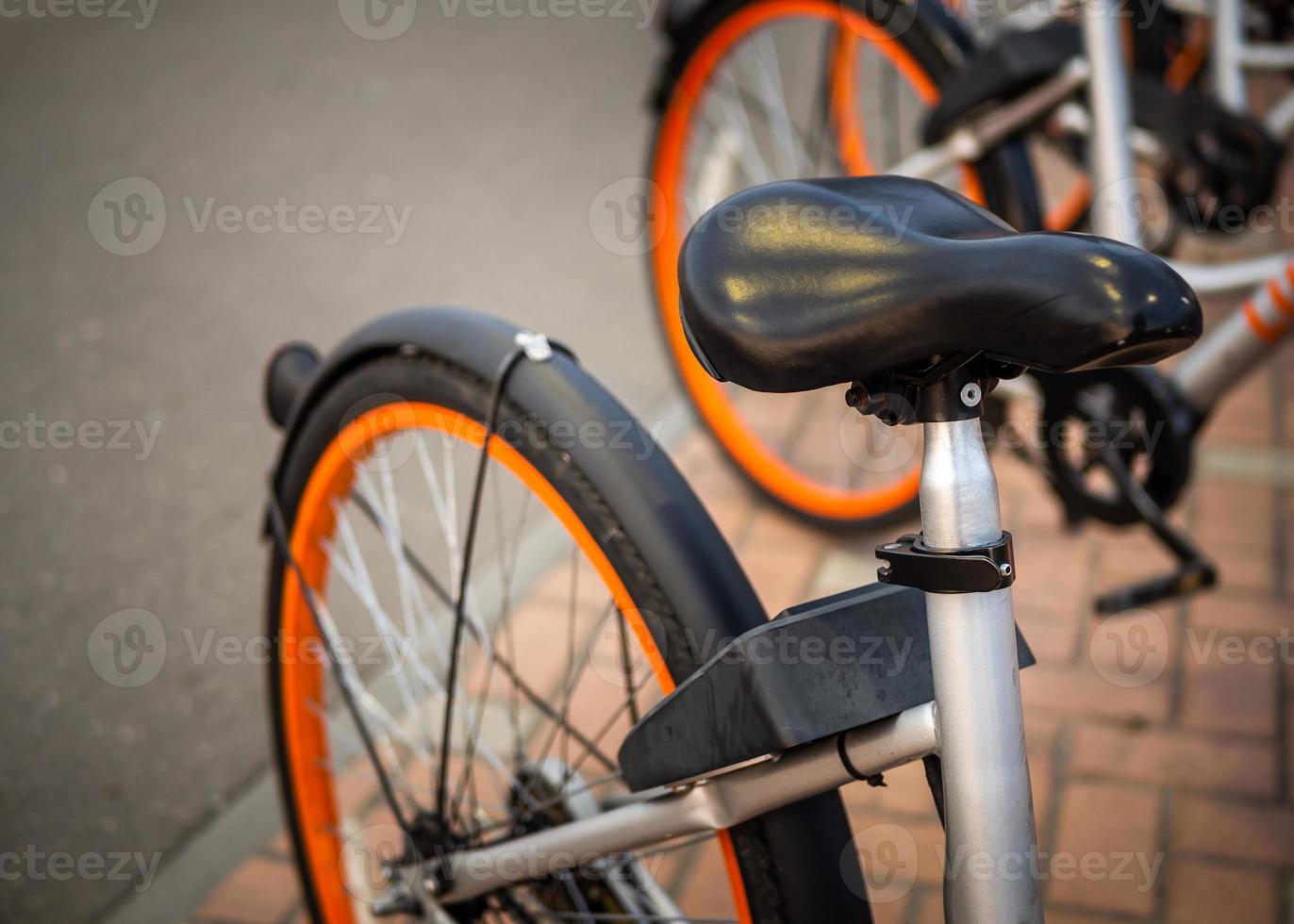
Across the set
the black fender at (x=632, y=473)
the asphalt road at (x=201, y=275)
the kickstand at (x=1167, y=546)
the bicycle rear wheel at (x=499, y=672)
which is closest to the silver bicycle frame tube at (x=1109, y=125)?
the kickstand at (x=1167, y=546)

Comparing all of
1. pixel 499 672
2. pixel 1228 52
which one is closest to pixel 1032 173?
pixel 1228 52

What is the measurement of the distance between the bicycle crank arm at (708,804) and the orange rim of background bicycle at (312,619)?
0.16 feet

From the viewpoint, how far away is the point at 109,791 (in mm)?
2307

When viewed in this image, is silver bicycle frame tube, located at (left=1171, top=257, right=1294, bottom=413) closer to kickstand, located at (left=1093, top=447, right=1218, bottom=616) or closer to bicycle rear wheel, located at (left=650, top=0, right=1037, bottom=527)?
kickstand, located at (left=1093, top=447, right=1218, bottom=616)

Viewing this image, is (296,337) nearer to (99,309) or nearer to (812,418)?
(99,309)

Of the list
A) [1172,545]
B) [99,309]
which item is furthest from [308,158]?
[1172,545]

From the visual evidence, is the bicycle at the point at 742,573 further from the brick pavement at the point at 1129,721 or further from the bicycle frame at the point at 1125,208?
the bicycle frame at the point at 1125,208

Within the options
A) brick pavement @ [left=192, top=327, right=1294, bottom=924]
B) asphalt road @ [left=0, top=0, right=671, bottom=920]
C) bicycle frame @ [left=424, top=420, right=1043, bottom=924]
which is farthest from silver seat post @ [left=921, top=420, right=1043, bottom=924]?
asphalt road @ [left=0, top=0, right=671, bottom=920]

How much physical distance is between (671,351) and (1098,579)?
1.03m

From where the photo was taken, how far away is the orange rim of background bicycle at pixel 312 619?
45.4 inches

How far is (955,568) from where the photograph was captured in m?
0.82

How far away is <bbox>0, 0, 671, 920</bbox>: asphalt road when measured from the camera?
244cm

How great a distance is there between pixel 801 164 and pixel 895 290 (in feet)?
8.06

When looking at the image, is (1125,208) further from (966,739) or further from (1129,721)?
(966,739)
